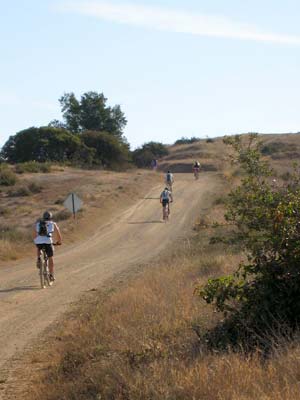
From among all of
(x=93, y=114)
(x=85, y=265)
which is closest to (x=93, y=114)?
(x=93, y=114)

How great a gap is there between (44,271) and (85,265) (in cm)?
447

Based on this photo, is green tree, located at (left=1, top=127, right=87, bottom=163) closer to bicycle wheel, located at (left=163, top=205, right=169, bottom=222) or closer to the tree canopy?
the tree canopy

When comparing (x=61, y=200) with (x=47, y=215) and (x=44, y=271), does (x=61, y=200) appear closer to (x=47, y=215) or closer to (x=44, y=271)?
(x=47, y=215)

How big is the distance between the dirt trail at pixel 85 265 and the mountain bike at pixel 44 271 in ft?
0.79

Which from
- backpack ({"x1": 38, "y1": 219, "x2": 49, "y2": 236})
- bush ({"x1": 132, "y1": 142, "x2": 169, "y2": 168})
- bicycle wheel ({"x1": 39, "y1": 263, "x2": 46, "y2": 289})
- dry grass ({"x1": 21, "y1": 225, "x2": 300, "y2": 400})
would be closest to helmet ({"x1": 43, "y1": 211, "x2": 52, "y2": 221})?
backpack ({"x1": 38, "y1": 219, "x2": 49, "y2": 236})

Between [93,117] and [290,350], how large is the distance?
101 meters

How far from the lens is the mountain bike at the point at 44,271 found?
16234mm

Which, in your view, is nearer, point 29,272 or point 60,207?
point 29,272

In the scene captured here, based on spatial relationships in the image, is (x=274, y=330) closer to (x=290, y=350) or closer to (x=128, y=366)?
(x=290, y=350)

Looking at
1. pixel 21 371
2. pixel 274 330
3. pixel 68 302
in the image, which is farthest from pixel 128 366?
pixel 68 302

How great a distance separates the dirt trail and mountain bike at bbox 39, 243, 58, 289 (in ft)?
0.79

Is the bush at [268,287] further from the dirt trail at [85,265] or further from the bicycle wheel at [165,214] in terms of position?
the bicycle wheel at [165,214]

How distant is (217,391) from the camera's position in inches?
227

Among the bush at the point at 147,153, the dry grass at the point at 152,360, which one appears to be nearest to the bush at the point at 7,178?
the bush at the point at 147,153
